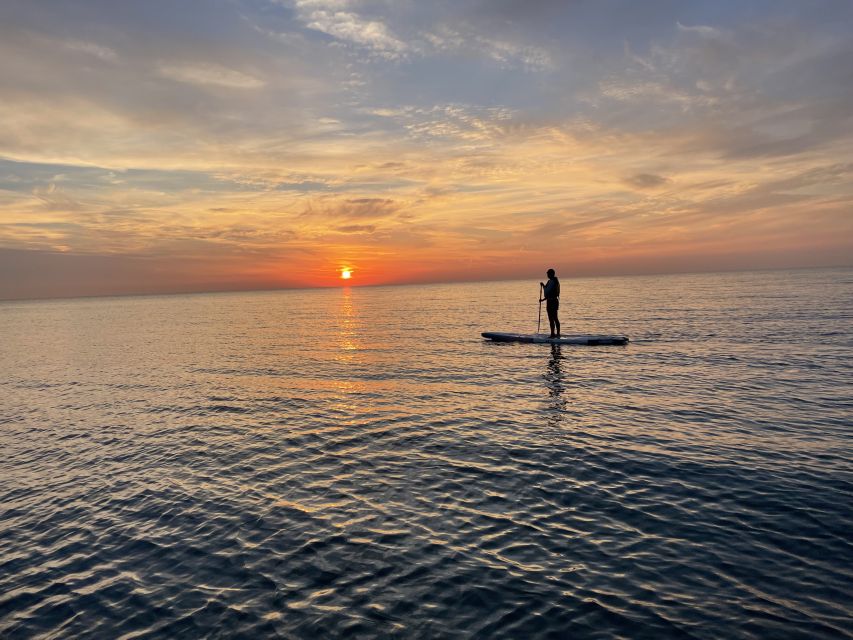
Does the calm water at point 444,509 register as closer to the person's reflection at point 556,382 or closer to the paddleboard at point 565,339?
the person's reflection at point 556,382

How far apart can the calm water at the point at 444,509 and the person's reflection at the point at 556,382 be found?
227 mm

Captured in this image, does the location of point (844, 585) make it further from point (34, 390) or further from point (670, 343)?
point (34, 390)

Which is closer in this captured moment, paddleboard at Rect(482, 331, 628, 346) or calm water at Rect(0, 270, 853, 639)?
Result: calm water at Rect(0, 270, 853, 639)

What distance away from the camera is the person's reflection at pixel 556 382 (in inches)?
799

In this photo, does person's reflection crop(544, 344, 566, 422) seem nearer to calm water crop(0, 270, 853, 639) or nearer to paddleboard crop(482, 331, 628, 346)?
calm water crop(0, 270, 853, 639)

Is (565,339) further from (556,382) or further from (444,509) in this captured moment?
(444,509)

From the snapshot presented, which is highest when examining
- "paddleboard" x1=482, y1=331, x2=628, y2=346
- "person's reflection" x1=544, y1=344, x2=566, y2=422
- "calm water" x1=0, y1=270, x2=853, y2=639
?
"paddleboard" x1=482, y1=331, x2=628, y2=346

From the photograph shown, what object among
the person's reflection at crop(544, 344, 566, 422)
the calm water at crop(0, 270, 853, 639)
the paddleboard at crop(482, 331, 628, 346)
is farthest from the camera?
the paddleboard at crop(482, 331, 628, 346)

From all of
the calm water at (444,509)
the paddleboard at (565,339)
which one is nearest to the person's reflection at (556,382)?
the calm water at (444,509)

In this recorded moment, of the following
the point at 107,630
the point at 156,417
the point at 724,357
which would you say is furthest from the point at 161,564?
the point at 724,357

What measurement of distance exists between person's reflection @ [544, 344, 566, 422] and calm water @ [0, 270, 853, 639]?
0.75 feet

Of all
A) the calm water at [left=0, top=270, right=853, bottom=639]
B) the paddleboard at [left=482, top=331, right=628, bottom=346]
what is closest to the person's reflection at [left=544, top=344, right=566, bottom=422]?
the calm water at [left=0, top=270, right=853, bottom=639]

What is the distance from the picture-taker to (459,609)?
7973mm

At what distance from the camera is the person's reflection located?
20.3m
